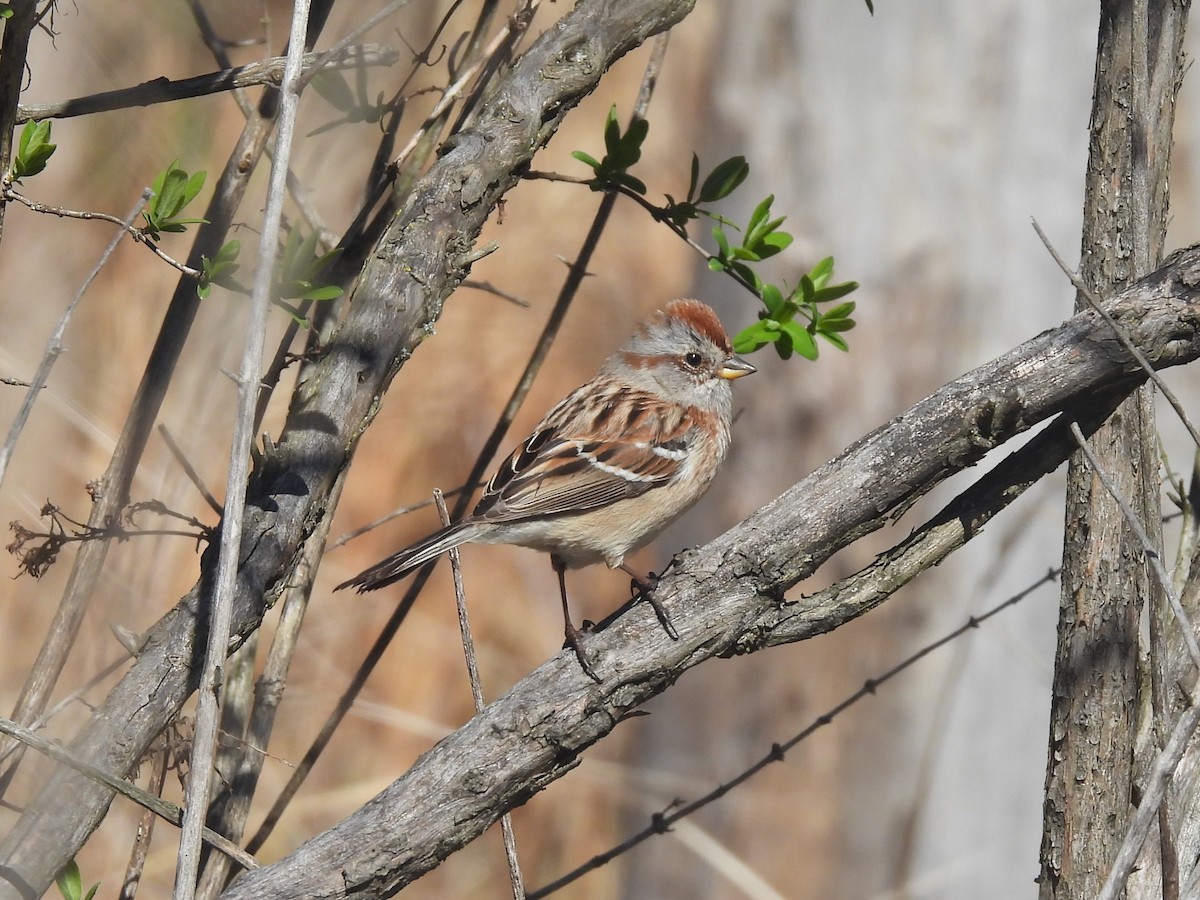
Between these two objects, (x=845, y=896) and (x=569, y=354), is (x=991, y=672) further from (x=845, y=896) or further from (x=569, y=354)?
(x=569, y=354)

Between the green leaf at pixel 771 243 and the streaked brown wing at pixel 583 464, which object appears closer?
the green leaf at pixel 771 243

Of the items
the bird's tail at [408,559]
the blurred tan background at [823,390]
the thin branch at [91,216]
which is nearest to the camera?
the thin branch at [91,216]

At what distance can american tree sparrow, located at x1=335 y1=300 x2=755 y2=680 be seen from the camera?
3094 millimetres

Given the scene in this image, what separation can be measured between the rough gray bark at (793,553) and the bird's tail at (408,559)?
0.76m

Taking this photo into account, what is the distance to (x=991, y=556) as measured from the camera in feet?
15.1

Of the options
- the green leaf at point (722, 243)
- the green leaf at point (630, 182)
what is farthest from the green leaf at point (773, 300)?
the green leaf at point (630, 182)

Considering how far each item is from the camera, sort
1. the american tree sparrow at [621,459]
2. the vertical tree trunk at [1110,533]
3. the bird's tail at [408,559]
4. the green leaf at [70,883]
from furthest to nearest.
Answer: the american tree sparrow at [621,459]
the bird's tail at [408,559]
the vertical tree trunk at [1110,533]
the green leaf at [70,883]

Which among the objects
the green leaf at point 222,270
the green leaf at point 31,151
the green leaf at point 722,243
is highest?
the green leaf at point 722,243

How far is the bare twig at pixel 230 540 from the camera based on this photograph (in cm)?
148

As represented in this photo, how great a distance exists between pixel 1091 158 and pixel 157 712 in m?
2.07

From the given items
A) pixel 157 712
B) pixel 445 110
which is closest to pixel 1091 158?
pixel 445 110

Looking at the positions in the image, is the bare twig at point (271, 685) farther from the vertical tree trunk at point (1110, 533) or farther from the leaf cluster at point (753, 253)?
the vertical tree trunk at point (1110, 533)

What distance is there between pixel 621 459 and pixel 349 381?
1.36 meters

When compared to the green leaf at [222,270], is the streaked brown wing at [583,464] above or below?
above
